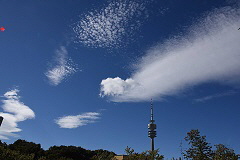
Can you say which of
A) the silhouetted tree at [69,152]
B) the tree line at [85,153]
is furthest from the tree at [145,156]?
the silhouetted tree at [69,152]

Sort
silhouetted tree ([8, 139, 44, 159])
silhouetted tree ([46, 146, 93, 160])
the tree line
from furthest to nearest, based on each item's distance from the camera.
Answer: silhouetted tree ([46, 146, 93, 160]), silhouetted tree ([8, 139, 44, 159]), the tree line

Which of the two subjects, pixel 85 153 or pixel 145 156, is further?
pixel 85 153

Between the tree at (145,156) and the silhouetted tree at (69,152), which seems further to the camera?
the silhouetted tree at (69,152)

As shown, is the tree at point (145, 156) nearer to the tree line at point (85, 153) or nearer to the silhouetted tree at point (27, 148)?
the tree line at point (85, 153)

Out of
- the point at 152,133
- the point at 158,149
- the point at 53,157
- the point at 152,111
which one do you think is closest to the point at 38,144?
the point at 53,157

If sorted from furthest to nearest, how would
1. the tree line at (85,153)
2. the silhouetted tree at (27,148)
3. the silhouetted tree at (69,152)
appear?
1. the silhouetted tree at (69,152)
2. the silhouetted tree at (27,148)
3. the tree line at (85,153)

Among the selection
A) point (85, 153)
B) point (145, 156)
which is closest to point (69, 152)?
point (85, 153)

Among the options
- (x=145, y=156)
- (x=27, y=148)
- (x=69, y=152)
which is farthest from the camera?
(x=69, y=152)

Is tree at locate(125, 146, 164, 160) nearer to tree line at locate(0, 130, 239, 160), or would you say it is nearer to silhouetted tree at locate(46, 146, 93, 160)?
tree line at locate(0, 130, 239, 160)

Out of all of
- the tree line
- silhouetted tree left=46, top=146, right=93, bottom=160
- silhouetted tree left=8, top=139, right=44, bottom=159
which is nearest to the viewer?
the tree line

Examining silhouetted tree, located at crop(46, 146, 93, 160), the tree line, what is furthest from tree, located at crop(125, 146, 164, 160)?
silhouetted tree, located at crop(46, 146, 93, 160)

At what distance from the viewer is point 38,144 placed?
64.9 m

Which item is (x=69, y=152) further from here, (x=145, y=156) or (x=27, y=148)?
(x=145, y=156)

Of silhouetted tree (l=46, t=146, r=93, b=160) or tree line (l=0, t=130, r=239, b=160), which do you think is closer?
tree line (l=0, t=130, r=239, b=160)
